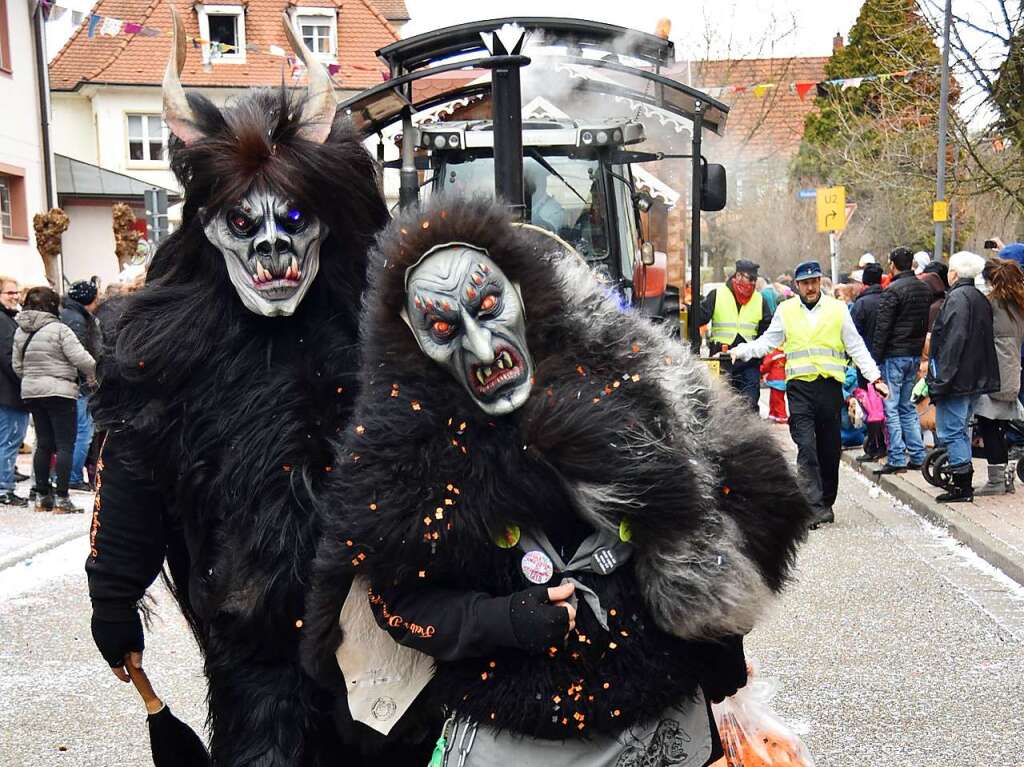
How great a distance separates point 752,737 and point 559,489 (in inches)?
30.5

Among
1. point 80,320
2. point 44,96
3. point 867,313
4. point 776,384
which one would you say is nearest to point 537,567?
point 80,320

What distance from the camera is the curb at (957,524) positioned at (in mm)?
7645

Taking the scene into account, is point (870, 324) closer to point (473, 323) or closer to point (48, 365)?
point (48, 365)

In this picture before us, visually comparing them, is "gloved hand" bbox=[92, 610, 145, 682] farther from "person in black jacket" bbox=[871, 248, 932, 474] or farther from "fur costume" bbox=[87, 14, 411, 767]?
"person in black jacket" bbox=[871, 248, 932, 474]

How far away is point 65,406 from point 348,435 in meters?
8.95

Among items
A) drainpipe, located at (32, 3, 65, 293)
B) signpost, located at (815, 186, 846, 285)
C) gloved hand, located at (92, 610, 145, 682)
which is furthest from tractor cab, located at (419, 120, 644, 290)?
drainpipe, located at (32, 3, 65, 293)

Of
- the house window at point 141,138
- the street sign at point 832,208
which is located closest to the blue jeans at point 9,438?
the street sign at point 832,208

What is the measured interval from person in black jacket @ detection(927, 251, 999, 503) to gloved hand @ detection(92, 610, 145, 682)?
25.4 ft

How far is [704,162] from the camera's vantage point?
9578 mm

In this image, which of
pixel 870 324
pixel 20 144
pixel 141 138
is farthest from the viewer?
pixel 141 138

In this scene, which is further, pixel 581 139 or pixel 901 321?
pixel 901 321

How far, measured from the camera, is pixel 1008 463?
10391 millimetres

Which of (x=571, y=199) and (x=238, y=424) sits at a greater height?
(x=571, y=199)

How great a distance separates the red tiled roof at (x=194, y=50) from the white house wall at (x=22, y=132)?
31.3 feet
